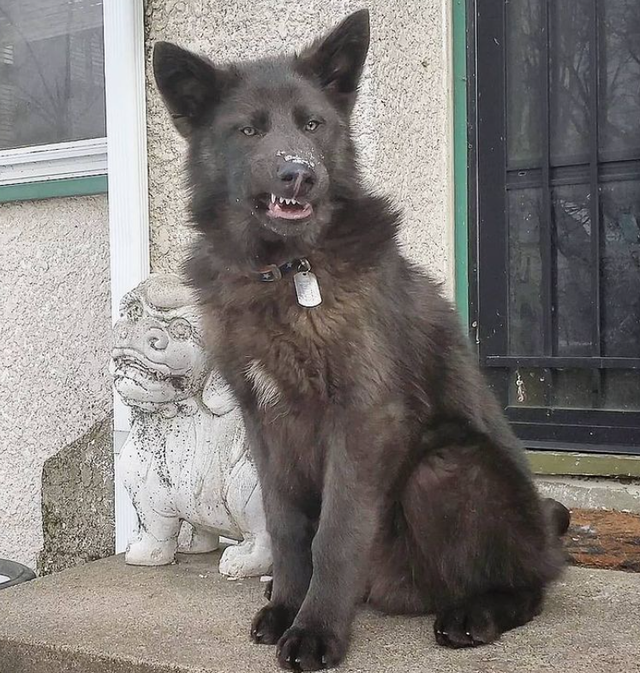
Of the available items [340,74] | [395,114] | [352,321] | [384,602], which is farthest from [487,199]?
[384,602]

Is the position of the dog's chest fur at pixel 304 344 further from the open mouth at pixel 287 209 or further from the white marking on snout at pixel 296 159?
the white marking on snout at pixel 296 159

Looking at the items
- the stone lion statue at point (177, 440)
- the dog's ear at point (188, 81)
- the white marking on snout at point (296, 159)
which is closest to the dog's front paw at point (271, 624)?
the stone lion statue at point (177, 440)

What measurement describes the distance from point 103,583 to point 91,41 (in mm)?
2334

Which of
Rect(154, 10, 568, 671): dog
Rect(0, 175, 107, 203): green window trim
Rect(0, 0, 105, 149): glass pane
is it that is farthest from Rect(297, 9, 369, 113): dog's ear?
Rect(0, 0, 105, 149): glass pane

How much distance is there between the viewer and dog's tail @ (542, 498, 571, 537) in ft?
7.79

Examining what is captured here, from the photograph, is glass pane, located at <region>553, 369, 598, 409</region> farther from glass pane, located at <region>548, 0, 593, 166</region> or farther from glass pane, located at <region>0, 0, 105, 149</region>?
glass pane, located at <region>0, 0, 105, 149</region>

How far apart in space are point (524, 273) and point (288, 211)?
4.66 ft

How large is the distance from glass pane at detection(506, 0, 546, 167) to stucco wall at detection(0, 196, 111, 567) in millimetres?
1675

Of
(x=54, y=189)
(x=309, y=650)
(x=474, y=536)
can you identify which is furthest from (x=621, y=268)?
(x=54, y=189)

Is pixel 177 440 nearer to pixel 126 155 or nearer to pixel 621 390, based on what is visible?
pixel 126 155

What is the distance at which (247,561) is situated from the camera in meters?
2.66

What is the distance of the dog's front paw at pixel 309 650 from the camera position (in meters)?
1.90

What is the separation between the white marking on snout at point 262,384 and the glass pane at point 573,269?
1.41 m

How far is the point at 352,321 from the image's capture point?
2.04 m
